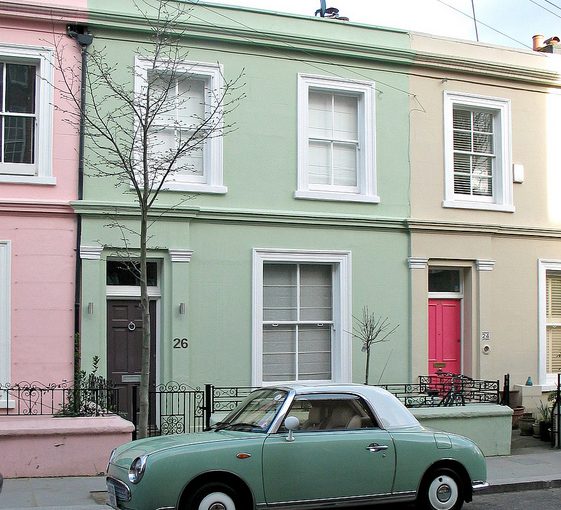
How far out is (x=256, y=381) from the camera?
1438cm

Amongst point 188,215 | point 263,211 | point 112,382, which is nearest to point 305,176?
point 263,211

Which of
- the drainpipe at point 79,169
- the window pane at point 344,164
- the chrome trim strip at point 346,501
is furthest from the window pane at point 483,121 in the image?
the chrome trim strip at point 346,501

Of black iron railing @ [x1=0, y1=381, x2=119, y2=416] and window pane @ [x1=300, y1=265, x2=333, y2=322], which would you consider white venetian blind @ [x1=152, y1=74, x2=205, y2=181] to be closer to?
window pane @ [x1=300, y1=265, x2=333, y2=322]

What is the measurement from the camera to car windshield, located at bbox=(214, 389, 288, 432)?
9.02 m

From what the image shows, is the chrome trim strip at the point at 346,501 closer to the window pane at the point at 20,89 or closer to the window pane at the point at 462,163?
the window pane at the point at 20,89

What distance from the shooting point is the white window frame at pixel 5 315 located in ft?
42.3

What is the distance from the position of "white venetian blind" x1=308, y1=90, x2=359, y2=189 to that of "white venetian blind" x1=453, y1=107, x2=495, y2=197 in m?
2.10

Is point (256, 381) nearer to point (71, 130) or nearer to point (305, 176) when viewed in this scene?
point (305, 176)

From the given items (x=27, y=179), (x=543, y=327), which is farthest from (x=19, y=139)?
(x=543, y=327)

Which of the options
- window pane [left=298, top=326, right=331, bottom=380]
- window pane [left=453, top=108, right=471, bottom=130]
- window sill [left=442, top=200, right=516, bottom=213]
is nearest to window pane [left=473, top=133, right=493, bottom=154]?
window pane [left=453, top=108, right=471, bottom=130]

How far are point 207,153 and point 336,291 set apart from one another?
3.32m

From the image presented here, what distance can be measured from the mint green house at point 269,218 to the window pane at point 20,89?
1.18 meters

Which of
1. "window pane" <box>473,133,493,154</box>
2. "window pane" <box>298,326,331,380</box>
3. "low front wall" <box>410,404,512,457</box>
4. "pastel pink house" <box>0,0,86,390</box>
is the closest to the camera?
"pastel pink house" <box>0,0,86,390</box>

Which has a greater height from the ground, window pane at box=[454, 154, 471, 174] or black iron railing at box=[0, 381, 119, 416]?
window pane at box=[454, 154, 471, 174]
